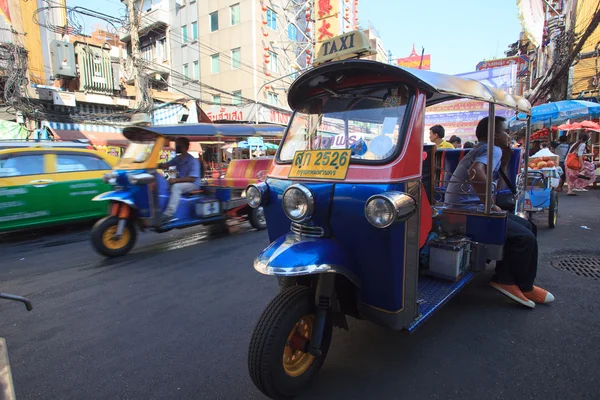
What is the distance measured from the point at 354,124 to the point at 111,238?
446 centimetres

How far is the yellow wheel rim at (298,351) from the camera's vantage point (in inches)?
85.1

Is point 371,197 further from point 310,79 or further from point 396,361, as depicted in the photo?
point 396,361

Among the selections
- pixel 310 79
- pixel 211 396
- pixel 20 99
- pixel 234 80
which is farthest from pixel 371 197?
pixel 234 80

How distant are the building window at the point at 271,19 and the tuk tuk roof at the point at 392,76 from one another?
2720 cm

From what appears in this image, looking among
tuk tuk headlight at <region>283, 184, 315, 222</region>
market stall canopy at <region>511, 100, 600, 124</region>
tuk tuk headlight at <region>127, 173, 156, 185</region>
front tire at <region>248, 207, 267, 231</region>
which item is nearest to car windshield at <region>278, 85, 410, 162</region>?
tuk tuk headlight at <region>283, 184, 315, 222</region>

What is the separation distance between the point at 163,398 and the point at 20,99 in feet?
60.6

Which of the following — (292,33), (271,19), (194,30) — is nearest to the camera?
(271,19)

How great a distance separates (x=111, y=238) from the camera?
209 inches

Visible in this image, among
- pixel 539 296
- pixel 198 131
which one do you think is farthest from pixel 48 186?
pixel 539 296

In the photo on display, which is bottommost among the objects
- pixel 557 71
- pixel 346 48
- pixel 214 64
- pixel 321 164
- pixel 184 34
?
pixel 321 164

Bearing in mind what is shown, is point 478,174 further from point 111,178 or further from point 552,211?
point 111,178

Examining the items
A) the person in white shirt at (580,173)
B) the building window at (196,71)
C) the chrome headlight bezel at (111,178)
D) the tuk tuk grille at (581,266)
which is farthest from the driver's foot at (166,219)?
the building window at (196,71)

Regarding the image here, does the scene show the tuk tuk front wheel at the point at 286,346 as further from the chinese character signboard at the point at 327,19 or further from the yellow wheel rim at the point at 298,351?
the chinese character signboard at the point at 327,19

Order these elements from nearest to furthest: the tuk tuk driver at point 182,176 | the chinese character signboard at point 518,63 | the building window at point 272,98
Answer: the tuk tuk driver at point 182,176, the building window at point 272,98, the chinese character signboard at point 518,63
